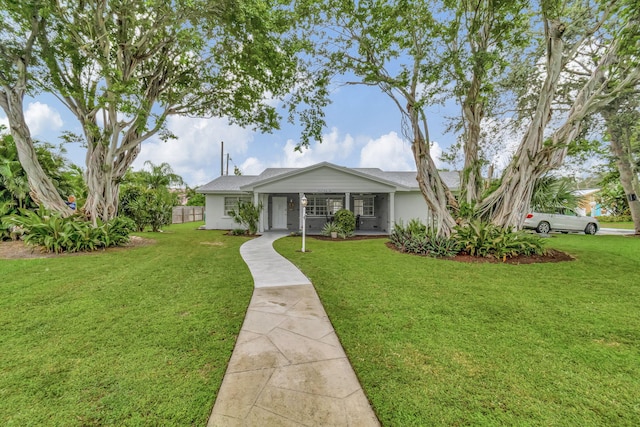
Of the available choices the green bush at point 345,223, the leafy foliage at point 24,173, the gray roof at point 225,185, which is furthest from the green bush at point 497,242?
the leafy foliage at point 24,173

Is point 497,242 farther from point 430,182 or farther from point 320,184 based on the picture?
point 320,184

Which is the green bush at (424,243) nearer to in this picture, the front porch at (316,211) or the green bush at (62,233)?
the front porch at (316,211)

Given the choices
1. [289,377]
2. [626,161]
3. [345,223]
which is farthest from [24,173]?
[626,161]

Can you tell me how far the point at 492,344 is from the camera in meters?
2.84

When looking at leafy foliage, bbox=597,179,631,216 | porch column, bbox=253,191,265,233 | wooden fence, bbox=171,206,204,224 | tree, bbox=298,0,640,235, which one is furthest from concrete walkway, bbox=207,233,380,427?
leafy foliage, bbox=597,179,631,216

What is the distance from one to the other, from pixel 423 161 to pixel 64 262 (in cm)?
1030

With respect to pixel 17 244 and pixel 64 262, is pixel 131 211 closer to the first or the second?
pixel 17 244

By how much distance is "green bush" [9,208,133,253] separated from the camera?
7758 mm

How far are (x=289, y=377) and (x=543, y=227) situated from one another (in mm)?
16126

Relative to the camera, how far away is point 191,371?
7.72 feet

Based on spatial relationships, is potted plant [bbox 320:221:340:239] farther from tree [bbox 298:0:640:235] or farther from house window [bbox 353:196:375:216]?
tree [bbox 298:0:640:235]

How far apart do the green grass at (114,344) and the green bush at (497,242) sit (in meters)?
6.21

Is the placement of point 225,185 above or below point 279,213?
above

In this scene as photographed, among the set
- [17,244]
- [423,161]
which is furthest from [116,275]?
[423,161]
